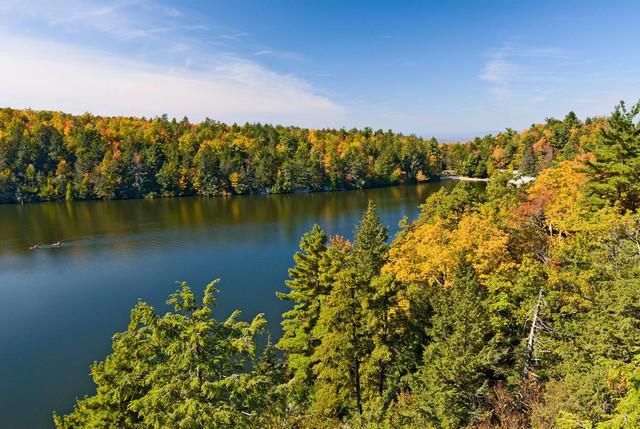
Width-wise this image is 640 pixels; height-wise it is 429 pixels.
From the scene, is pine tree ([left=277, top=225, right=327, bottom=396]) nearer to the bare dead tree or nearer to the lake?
the lake

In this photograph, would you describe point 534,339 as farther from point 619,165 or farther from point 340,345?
point 619,165

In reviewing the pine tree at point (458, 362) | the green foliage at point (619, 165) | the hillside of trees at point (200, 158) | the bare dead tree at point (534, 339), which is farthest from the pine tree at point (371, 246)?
the hillside of trees at point (200, 158)

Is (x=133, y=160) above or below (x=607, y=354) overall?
above

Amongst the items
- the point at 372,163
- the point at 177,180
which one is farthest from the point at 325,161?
the point at 177,180

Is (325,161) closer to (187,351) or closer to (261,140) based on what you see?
(261,140)

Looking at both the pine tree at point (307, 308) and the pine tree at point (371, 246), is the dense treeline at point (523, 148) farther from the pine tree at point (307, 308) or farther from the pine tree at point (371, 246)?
the pine tree at point (307, 308)

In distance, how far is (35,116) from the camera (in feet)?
357

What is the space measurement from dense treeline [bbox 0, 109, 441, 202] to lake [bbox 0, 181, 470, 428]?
1037 centimetres

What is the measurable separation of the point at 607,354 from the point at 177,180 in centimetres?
9772

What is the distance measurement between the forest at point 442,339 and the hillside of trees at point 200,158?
75.9 metres

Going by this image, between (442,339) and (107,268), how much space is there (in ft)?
123

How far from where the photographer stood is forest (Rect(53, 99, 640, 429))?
980 cm

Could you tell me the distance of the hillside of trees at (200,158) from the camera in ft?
310

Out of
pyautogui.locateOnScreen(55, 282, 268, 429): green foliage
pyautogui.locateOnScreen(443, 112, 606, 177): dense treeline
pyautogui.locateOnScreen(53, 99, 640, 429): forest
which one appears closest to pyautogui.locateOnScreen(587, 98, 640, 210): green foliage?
pyautogui.locateOnScreen(53, 99, 640, 429): forest
